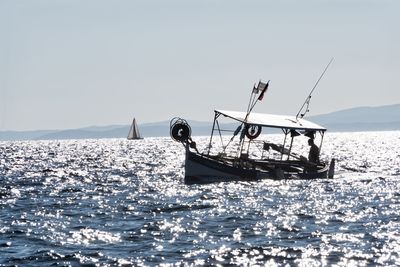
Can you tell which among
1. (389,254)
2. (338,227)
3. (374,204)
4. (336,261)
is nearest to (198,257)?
(336,261)

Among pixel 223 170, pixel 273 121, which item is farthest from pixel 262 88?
pixel 223 170

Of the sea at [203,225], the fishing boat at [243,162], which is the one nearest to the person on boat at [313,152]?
the fishing boat at [243,162]

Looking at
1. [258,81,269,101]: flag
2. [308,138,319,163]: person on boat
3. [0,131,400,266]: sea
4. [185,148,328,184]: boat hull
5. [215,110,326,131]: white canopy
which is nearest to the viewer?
[0,131,400,266]: sea

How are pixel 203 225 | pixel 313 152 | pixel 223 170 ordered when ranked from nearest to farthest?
pixel 203 225, pixel 223 170, pixel 313 152

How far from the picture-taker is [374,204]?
121 feet

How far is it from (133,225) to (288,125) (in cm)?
2311

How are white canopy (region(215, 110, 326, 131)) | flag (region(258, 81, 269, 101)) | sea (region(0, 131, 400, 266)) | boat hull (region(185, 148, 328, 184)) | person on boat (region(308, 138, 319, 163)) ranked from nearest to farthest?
sea (region(0, 131, 400, 266)) < boat hull (region(185, 148, 328, 184)) < white canopy (region(215, 110, 326, 131)) < flag (region(258, 81, 269, 101)) < person on boat (region(308, 138, 319, 163))

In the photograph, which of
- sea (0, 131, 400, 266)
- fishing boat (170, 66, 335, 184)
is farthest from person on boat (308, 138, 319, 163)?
sea (0, 131, 400, 266)

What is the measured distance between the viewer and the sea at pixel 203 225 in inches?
891

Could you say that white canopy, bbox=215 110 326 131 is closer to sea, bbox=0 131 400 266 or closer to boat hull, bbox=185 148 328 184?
boat hull, bbox=185 148 328 184

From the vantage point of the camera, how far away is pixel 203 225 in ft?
95.7

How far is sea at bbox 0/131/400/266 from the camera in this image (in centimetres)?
2262

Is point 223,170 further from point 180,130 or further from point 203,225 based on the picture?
point 203,225

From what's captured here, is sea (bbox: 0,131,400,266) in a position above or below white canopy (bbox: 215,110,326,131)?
below
